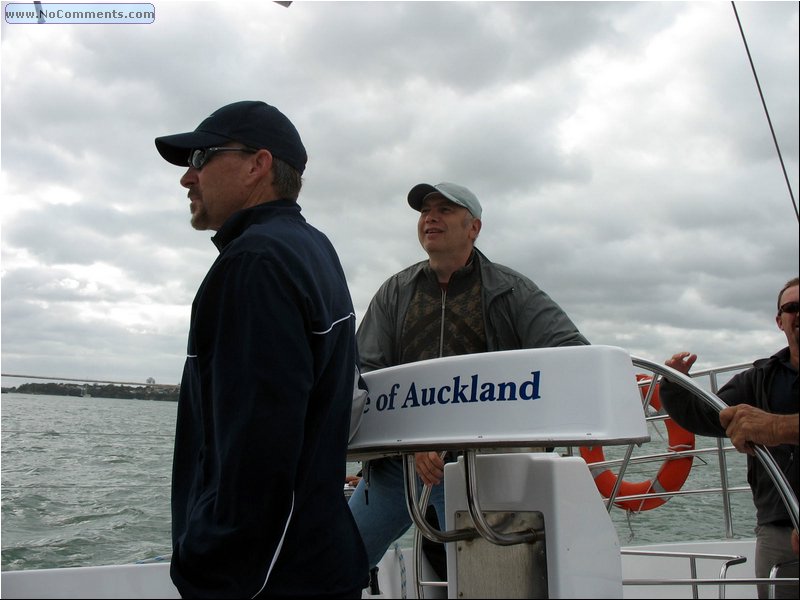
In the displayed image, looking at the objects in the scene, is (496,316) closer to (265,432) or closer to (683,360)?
(683,360)

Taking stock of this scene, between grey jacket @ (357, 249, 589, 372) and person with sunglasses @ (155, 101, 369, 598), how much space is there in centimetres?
92

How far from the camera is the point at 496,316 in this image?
2.34 metres

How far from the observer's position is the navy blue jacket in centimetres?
118

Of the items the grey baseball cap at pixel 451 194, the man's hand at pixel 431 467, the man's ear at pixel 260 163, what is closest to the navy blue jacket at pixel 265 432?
the man's ear at pixel 260 163

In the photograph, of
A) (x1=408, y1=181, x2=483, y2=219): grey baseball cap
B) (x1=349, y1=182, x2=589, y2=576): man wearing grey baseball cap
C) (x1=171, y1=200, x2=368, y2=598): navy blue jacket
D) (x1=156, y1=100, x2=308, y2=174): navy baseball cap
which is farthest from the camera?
(x1=408, y1=181, x2=483, y2=219): grey baseball cap

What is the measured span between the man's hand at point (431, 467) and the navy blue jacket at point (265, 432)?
0.78 m

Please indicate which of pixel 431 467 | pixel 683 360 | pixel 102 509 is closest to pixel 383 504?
pixel 431 467

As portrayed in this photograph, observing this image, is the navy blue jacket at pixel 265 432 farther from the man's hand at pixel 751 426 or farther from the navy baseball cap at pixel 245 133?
the man's hand at pixel 751 426

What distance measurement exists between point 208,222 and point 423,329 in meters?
1.01

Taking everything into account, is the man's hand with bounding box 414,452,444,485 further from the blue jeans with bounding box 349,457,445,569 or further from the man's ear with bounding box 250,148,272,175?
the man's ear with bounding box 250,148,272,175

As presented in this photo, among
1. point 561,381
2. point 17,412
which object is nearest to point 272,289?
point 561,381

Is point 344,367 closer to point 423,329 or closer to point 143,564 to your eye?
point 423,329

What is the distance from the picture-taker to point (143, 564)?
2.26 m

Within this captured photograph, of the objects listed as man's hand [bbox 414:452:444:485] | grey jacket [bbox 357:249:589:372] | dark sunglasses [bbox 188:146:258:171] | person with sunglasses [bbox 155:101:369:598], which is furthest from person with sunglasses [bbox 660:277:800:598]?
dark sunglasses [bbox 188:146:258:171]
